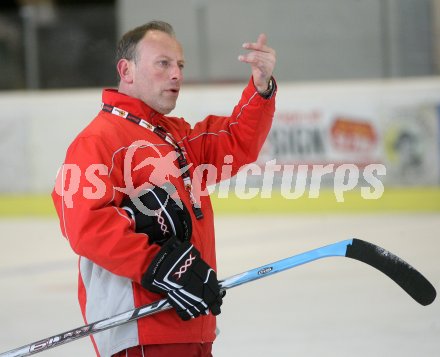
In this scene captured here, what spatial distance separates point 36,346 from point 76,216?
44 centimetres

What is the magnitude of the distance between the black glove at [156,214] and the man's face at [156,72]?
249mm

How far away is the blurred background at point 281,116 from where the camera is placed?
566cm

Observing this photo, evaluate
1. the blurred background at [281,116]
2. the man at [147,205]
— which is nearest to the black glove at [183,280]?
the man at [147,205]

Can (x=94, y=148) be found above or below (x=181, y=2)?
below

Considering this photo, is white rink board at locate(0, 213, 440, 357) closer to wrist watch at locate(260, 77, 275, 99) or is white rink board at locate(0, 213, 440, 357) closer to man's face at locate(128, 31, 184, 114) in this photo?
wrist watch at locate(260, 77, 275, 99)

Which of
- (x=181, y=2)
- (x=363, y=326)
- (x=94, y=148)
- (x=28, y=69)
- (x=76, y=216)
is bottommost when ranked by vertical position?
(x=363, y=326)

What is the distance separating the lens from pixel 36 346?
2.17 m

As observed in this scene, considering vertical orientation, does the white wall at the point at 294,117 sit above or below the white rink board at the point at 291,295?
above

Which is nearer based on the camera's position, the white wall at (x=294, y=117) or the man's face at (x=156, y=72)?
the man's face at (x=156, y=72)

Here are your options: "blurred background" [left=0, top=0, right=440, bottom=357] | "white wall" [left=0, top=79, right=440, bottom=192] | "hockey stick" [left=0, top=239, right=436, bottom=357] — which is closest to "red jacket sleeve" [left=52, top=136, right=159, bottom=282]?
"hockey stick" [left=0, top=239, right=436, bottom=357]

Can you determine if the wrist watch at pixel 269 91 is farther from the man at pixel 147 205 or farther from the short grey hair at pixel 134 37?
the short grey hair at pixel 134 37

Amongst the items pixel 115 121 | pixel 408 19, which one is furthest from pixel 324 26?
pixel 115 121

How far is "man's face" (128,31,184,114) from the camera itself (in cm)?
214

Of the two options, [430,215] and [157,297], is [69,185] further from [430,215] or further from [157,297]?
[430,215]
